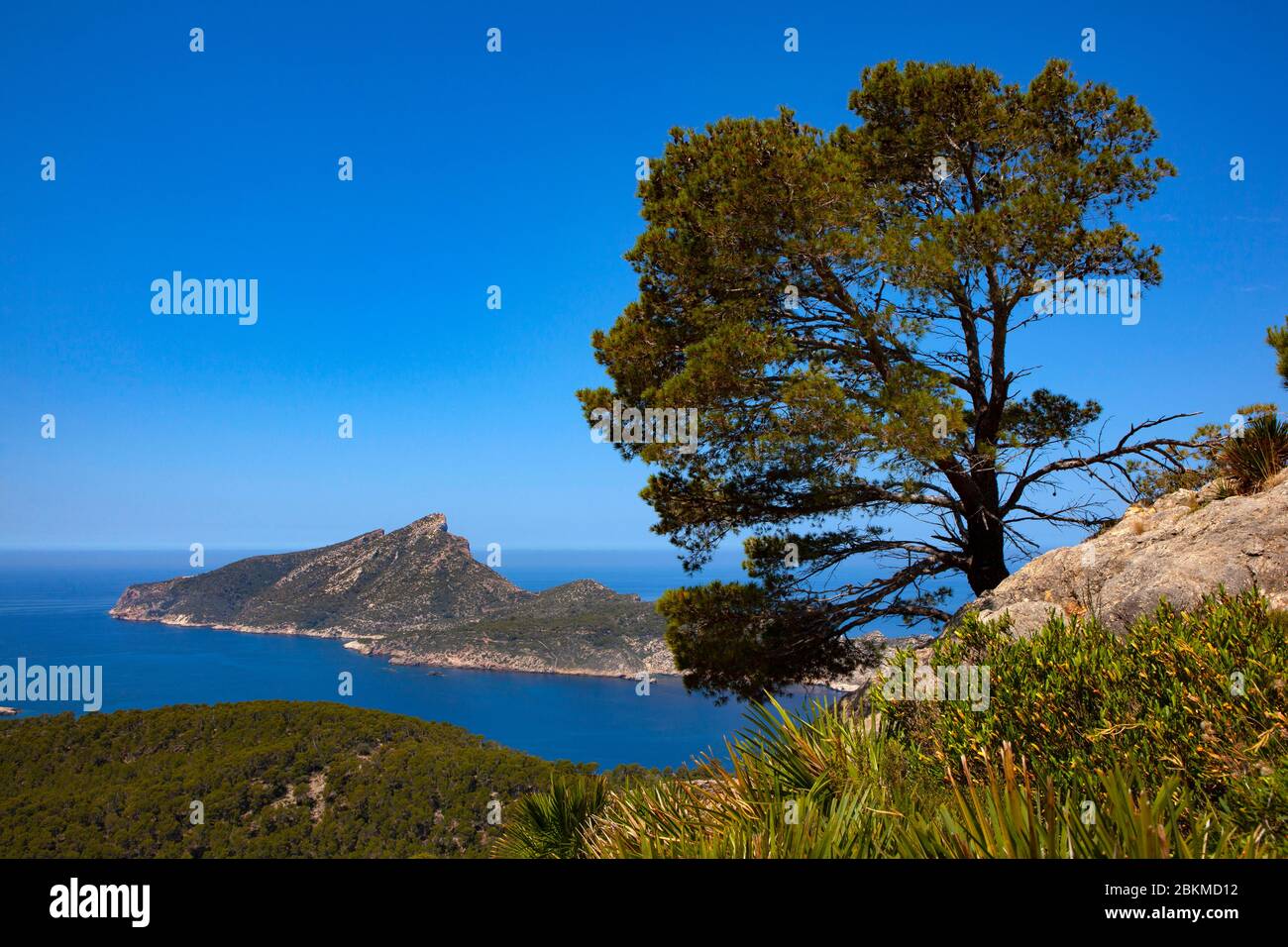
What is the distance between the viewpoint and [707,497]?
10.6 m

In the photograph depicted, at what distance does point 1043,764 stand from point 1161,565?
384cm

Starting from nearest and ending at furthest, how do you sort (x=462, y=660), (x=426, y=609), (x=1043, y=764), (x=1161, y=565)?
(x=1043, y=764), (x=1161, y=565), (x=462, y=660), (x=426, y=609)

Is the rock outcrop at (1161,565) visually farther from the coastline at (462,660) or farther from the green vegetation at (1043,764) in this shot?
the coastline at (462,660)

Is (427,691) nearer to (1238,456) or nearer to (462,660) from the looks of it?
(462,660)

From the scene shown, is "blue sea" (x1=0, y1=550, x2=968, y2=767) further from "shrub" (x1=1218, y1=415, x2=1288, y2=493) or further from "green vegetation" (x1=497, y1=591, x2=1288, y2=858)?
"green vegetation" (x1=497, y1=591, x2=1288, y2=858)

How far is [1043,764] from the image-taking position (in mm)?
3537

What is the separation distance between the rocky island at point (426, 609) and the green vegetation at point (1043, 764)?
8537 cm

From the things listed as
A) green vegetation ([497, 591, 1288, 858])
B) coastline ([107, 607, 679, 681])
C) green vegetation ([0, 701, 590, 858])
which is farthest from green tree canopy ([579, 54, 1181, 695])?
coastline ([107, 607, 679, 681])

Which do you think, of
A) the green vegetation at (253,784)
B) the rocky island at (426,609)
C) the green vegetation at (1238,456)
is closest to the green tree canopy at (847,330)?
the green vegetation at (1238,456)

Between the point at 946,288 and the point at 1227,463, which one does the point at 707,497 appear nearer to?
the point at 946,288

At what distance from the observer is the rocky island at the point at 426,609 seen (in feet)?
312

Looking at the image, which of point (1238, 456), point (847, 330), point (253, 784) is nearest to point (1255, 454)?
point (1238, 456)

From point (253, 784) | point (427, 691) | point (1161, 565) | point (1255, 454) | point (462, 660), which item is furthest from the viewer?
point (462, 660)
